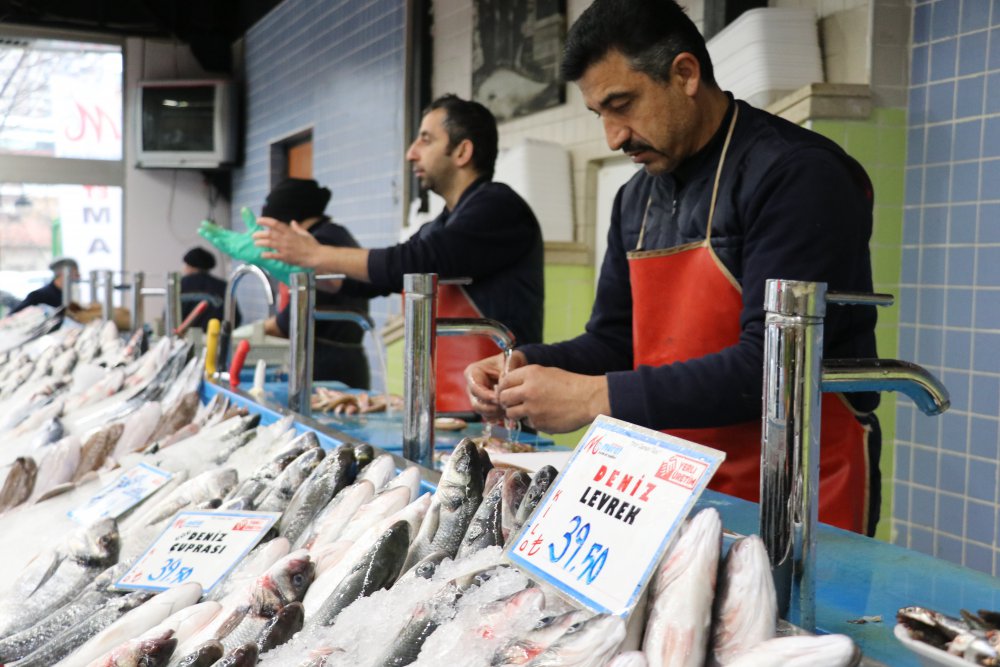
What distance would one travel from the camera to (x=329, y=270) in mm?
3191

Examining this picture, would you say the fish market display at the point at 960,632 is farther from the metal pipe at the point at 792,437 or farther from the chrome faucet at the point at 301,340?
the chrome faucet at the point at 301,340

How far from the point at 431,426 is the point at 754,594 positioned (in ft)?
3.06

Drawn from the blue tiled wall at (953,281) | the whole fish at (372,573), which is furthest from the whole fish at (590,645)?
the blue tiled wall at (953,281)

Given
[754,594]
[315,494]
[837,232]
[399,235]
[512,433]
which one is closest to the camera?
[754,594]

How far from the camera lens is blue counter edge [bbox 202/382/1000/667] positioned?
0.96 meters

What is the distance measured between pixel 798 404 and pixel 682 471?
5.4 inches

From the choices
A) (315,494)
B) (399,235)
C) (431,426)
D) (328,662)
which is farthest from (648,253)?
(399,235)

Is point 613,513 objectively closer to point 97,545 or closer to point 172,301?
point 97,545

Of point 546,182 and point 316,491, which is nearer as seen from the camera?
point 316,491

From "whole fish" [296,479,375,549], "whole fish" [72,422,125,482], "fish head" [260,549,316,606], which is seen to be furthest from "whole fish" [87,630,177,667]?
"whole fish" [72,422,125,482]

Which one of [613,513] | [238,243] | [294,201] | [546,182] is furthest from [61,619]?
[546,182]

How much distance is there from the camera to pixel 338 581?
1167 mm

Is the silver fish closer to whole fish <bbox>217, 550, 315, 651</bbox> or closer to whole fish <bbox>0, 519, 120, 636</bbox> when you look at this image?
whole fish <bbox>217, 550, 315, 651</bbox>

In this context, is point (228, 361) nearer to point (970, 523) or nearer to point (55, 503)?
point (55, 503)
